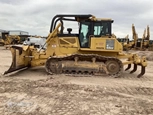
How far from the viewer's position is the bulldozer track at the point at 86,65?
8.85 metres

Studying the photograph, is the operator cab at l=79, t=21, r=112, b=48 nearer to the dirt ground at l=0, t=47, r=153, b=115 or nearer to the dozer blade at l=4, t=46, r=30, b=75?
the dirt ground at l=0, t=47, r=153, b=115

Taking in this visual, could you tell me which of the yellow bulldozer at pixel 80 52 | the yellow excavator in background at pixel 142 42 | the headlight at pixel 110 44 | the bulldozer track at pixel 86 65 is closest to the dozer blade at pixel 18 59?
the yellow bulldozer at pixel 80 52

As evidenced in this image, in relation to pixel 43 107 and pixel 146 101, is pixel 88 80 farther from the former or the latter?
pixel 43 107

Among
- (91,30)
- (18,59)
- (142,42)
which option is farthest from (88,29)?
(142,42)

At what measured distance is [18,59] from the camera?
896cm

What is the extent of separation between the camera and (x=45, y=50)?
32.4ft

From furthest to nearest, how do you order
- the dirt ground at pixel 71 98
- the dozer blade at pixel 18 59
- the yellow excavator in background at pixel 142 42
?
the yellow excavator in background at pixel 142 42
the dozer blade at pixel 18 59
the dirt ground at pixel 71 98

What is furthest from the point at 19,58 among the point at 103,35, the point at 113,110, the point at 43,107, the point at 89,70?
the point at 113,110

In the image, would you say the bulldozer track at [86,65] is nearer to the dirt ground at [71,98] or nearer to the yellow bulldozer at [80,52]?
the yellow bulldozer at [80,52]

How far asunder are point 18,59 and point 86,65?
2.85 m

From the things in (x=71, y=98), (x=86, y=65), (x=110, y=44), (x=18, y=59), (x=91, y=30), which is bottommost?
(x=71, y=98)

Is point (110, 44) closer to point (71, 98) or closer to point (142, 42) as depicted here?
point (71, 98)

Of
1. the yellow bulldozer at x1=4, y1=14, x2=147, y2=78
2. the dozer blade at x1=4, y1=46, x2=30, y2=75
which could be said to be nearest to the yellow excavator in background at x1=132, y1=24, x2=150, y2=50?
the yellow bulldozer at x1=4, y1=14, x2=147, y2=78

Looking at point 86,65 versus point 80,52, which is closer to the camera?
point 86,65
